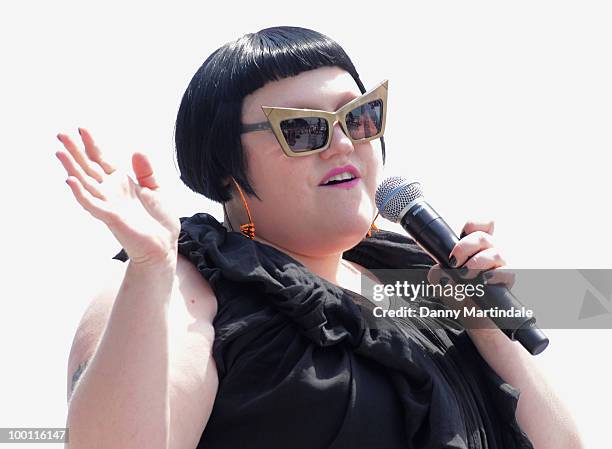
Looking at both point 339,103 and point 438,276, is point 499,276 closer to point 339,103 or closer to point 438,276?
point 438,276

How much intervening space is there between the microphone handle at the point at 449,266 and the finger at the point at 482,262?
0.05 m

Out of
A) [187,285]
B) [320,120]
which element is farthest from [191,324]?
[320,120]

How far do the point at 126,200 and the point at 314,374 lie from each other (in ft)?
2.24

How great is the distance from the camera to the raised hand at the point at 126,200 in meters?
1.82

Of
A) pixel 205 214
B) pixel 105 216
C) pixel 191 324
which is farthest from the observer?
pixel 205 214

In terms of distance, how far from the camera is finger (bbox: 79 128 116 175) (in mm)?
1920

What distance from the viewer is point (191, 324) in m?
2.26

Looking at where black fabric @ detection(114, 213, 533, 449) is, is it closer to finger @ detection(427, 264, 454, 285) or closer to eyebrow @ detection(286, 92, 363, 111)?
finger @ detection(427, 264, 454, 285)

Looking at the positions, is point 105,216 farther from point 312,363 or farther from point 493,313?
point 493,313

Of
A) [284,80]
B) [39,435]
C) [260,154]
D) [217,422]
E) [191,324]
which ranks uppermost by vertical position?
[284,80]

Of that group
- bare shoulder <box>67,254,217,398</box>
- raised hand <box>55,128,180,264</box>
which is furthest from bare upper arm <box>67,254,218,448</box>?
raised hand <box>55,128,180,264</box>

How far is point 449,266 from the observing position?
2.54m

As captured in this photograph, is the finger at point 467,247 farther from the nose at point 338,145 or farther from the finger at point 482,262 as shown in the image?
the nose at point 338,145

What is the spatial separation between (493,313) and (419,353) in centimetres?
22
